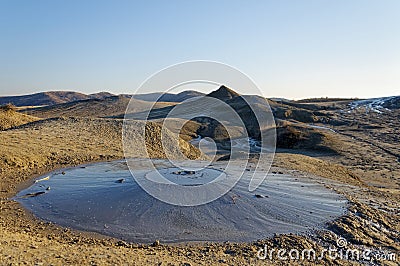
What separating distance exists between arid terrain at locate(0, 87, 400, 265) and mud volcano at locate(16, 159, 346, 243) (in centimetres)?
36

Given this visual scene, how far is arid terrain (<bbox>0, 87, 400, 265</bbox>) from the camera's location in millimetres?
4766

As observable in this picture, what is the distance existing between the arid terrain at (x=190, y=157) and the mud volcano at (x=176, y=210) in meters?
0.36

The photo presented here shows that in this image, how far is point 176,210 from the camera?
22.9 feet

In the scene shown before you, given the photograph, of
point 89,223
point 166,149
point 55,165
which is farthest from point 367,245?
point 166,149

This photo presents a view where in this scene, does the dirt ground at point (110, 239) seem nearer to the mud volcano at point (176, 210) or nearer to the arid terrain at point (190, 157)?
the arid terrain at point (190, 157)

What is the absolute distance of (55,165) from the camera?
1153cm

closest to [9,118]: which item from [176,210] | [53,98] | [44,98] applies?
[176,210]

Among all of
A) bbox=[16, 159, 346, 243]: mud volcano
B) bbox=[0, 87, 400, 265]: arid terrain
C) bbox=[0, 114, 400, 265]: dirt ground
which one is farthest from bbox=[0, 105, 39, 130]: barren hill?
bbox=[16, 159, 346, 243]: mud volcano

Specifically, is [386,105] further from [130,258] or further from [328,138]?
[130,258]

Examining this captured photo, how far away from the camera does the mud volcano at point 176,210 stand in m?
6.12

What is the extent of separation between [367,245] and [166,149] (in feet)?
40.2

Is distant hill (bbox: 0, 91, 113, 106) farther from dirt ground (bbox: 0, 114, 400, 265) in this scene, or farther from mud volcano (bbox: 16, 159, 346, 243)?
mud volcano (bbox: 16, 159, 346, 243)

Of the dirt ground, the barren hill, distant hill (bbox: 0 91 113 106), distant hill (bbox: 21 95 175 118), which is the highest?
distant hill (bbox: 0 91 113 106)

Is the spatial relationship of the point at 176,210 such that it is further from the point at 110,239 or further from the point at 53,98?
the point at 53,98
